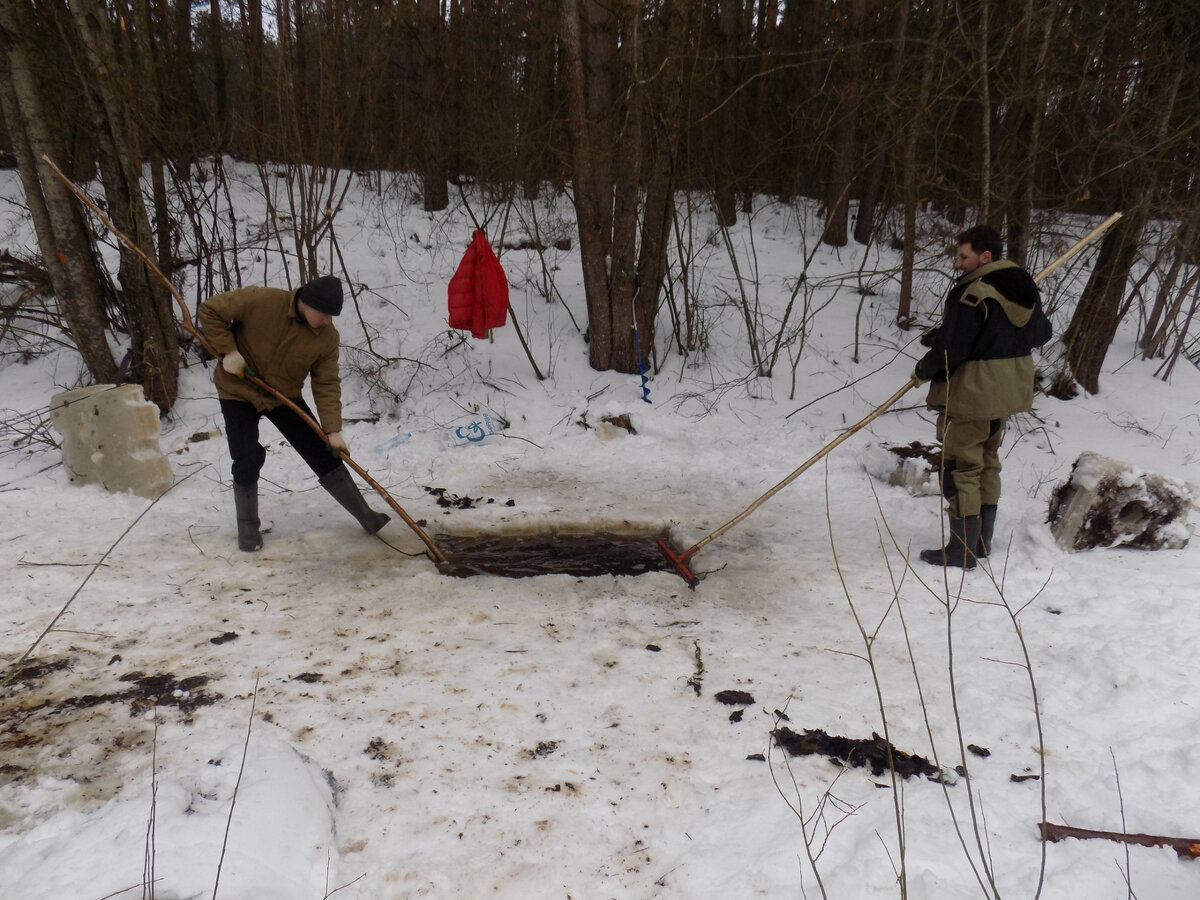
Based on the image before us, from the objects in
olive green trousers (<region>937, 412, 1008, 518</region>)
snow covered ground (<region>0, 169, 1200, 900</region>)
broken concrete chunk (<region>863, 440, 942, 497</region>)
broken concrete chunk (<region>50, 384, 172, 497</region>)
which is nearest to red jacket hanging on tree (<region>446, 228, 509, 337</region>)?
snow covered ground (<region>0, 169, 1200, 900</region>)

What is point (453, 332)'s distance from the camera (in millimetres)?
7781

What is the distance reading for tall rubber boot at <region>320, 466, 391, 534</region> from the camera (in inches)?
176

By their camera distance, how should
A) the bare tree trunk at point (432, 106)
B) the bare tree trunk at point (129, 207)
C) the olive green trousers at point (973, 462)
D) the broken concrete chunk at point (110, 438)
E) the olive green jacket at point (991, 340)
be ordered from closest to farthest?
1. the olive green jacket at point (991, 340)
2. the olive green trousers at point (973, 462)
3. the broken concrete chunk at point (110, 438)
4. the bare tree trunk at point (129, 207)
5. the bare tree trunk at point (432, 106)

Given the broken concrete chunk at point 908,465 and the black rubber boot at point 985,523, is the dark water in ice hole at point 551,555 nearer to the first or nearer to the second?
the black rubber boot at point 985,523

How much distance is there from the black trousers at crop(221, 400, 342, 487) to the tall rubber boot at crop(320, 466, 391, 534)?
0.05 metres

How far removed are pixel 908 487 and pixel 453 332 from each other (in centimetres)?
487

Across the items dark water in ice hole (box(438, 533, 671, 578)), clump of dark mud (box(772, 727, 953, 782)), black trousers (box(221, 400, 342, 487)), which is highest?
black trousers (box(221, 400, 342, 487))

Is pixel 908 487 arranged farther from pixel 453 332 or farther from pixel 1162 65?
pixel 453 332

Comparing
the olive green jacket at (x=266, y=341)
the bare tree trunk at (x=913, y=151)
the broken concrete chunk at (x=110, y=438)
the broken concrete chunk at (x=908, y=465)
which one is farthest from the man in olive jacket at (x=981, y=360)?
the broken concrete chunk at (x=110, y=438)

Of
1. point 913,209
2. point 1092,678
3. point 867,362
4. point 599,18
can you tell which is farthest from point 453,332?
point 1092,678

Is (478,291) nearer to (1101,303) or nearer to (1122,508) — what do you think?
(1122,508)

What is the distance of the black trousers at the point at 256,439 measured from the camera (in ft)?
13.8

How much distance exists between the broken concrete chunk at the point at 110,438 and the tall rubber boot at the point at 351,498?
146cm

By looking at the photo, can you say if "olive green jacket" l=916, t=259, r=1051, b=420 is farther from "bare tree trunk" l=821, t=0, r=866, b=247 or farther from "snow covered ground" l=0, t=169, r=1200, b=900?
"bare tree trunk" l=821, t=0, r=866, b=247
